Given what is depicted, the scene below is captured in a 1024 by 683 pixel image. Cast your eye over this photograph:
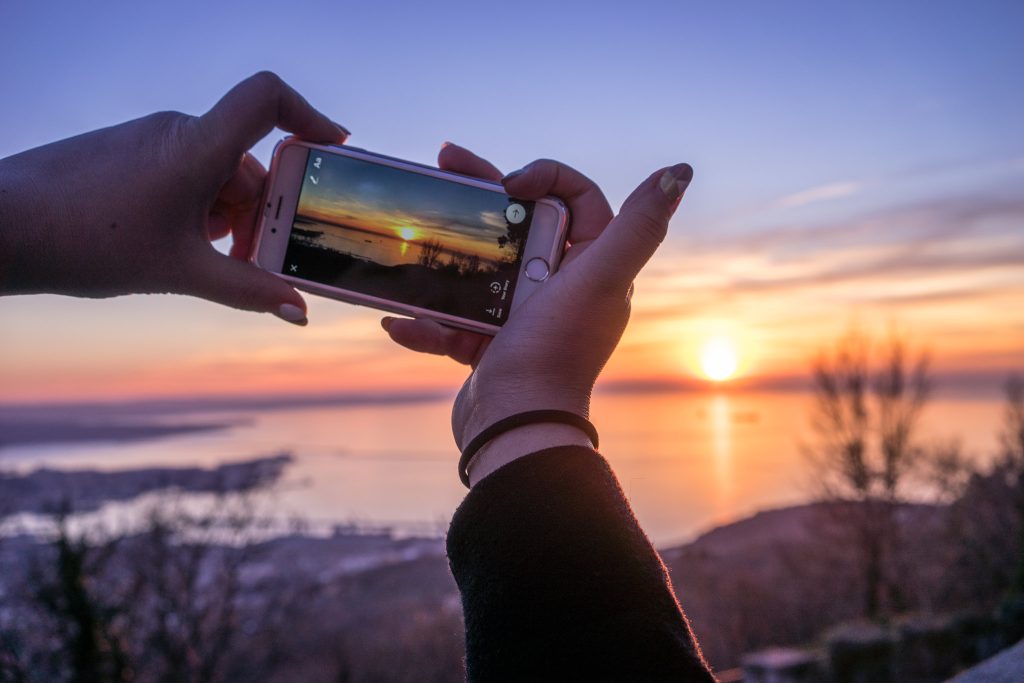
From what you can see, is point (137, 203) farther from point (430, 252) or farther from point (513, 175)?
point (513, 175)

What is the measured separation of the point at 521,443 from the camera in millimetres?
1258

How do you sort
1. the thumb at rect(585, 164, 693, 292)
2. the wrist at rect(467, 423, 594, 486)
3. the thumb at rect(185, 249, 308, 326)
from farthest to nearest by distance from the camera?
the thumb at rect(185, 249, 308, 326)
the thumb at rect(585, 164, 693, 292)
the wrist at rect(467, 423, 594, 486)

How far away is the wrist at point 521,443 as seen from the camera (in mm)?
1246

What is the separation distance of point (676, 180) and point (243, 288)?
1.22 m

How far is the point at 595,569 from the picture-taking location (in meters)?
1.05

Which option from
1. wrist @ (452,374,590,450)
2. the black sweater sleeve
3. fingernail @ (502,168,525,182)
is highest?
fingernail @ (502,168,525,182)

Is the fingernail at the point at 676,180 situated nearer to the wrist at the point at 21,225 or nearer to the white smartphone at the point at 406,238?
the white smartphone at the point at 406,238

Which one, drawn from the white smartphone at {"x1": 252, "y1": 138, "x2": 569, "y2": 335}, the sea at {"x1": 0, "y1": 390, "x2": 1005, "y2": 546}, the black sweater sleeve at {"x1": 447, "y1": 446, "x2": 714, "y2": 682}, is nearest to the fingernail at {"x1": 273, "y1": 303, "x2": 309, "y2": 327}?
the white smartphone at {"x1": 252, "y1": 138, "x2": 569, "y2": 335}

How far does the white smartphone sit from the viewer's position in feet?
7.14

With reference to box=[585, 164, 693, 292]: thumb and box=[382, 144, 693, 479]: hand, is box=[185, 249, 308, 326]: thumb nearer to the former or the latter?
box=[382, 144, 693, 479]: hand

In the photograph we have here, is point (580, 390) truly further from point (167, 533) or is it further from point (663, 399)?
point (663, 399)

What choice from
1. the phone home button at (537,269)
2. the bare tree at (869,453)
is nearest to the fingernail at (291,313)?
the phone home button at (537,269)

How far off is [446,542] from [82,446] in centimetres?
3887

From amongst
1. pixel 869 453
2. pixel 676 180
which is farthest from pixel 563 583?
pixel 869 453
